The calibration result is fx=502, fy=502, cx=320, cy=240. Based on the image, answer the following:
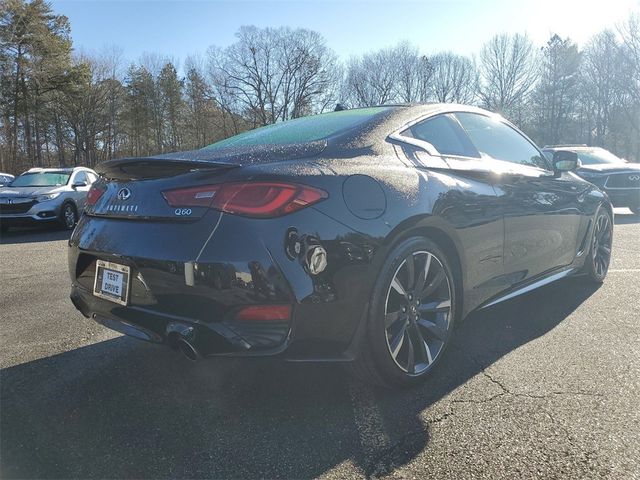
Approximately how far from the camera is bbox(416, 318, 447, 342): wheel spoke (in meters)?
2.67

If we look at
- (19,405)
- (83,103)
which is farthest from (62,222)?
(83,103)

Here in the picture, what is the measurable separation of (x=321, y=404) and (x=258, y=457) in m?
0.50

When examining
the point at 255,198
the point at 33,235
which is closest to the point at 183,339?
the point at 255,198

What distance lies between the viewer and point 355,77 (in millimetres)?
60375

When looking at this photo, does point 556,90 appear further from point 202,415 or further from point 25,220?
point 202,415

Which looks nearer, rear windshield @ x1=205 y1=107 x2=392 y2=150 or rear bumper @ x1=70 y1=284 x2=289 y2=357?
rear bumper @ x1=70 y1=284 x2=289 y2=357

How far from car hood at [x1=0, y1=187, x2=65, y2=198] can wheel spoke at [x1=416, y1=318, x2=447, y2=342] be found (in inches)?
408

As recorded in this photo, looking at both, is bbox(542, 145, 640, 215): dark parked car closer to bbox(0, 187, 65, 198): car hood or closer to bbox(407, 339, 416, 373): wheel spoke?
bbox(407, 339, 416, 373): wheel spoke

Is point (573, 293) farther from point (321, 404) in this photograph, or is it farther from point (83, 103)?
point (83, 103)

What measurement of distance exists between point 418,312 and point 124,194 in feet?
5.24

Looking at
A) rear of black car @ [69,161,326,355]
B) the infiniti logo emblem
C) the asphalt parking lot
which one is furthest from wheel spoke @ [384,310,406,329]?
the infiniti logo emblem

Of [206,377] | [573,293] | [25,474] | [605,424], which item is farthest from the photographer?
[573,293]

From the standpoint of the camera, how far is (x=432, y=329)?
2711 mm

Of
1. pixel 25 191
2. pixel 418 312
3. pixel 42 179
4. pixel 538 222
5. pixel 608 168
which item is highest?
pixel 42 179
